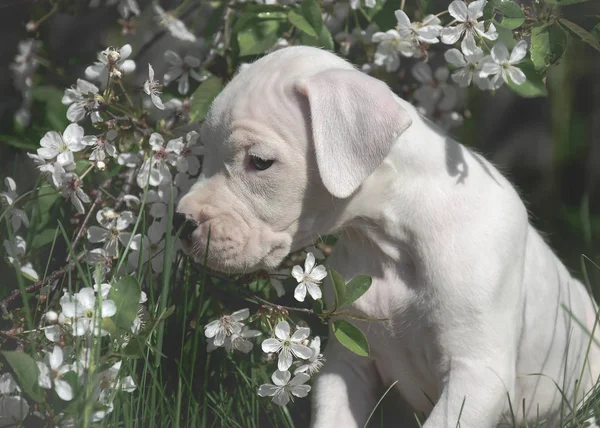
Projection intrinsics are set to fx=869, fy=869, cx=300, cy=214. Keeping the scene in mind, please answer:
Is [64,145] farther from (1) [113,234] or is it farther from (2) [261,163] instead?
(2) [261,163]

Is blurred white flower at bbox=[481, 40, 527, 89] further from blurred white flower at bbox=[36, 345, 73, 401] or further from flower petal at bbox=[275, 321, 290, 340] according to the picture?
blurred white flower at bbox=[36, 345, 73, 401]

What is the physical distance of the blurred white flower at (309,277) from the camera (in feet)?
10.8

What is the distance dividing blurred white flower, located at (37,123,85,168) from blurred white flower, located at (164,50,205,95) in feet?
2.91

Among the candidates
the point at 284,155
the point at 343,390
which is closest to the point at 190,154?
the point at 284,155

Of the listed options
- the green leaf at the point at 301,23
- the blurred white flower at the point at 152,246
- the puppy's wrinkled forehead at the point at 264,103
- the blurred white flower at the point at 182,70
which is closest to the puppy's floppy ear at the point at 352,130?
the puppy's wrinkled forehead at the point at 264,103

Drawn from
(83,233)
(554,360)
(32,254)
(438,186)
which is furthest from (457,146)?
(32,254)

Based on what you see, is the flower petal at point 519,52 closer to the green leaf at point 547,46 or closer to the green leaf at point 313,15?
the green leaf at point 547,46

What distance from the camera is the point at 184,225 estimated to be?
3281 millimetres

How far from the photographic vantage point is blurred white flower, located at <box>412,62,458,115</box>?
483cm

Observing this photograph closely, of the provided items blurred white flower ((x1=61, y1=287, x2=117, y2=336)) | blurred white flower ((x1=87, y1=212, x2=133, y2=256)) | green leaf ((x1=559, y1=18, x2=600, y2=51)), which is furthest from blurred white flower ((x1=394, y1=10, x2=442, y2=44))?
blurred white flower ((x1=61, y1=287, x2=117, y2=336))

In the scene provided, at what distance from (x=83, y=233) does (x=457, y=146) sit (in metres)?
1.77

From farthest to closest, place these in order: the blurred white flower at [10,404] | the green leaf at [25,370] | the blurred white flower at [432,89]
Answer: the blurred white flower at [432,89] → the blurred white flower at [10,404] → the green leaf at [25,370]

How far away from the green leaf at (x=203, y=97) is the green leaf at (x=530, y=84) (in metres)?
1.40

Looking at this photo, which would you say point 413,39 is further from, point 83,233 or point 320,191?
point 83,233
